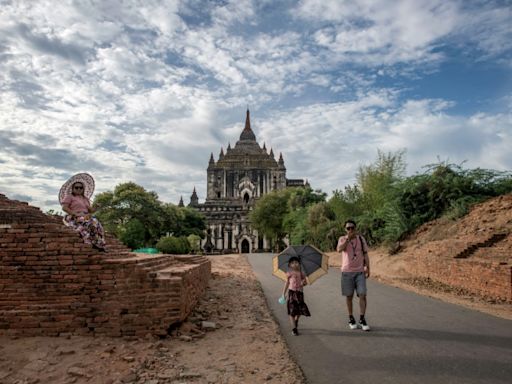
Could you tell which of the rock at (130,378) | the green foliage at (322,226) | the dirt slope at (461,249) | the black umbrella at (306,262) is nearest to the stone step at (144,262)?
the rock at (130,378)

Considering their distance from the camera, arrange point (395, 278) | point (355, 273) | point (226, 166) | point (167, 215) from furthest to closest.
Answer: point (226, 166) < point (167, 215) < point (395, 278) < point (355, 273)

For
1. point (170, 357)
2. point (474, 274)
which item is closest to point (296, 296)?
point (170, 357)

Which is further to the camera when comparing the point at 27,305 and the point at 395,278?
the point at 395,278

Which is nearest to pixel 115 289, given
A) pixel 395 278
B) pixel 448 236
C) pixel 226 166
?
pixel 395 278

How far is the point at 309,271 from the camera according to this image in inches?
261

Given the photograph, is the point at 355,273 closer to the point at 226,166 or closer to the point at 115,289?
the point at 115,289

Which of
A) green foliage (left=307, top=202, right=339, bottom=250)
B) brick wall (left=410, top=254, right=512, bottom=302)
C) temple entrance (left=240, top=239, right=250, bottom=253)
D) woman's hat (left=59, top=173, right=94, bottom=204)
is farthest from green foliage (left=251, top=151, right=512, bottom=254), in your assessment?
temple entrance (left=240, top=239, right=250, bottom=253)

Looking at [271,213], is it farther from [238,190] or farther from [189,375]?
[189,375]

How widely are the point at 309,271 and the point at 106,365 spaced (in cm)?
336

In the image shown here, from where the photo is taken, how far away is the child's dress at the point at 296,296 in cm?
615

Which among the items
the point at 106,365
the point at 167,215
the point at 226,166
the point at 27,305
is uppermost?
the point at 226,166

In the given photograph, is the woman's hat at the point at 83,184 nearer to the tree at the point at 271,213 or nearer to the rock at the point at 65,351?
the rock at the point at 65,351

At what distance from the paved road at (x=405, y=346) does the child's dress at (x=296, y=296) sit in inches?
13.6

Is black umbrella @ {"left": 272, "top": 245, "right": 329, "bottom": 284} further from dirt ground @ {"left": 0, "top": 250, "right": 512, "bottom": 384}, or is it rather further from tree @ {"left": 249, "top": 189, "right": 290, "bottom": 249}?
tree @ {"left": 249, "top": 189, "right": 290, "bottom": 249}
